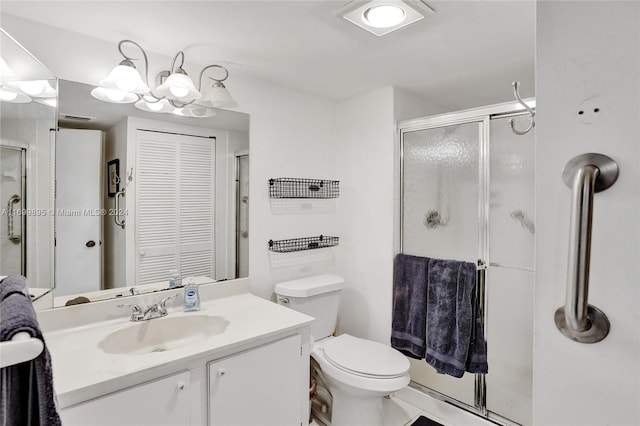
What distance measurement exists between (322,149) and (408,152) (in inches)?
25.9

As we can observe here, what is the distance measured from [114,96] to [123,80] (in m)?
0.16

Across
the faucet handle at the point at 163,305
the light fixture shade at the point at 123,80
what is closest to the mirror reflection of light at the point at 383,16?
the light fixture shade at the point at 123,80

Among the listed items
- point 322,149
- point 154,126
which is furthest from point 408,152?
point 154,126

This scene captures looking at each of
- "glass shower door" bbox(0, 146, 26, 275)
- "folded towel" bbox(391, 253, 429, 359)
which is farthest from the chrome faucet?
"folded towel" bbox(391, 253, 429, 359)

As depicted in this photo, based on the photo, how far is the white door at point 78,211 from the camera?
5.03ft

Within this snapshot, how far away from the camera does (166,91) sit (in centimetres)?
170

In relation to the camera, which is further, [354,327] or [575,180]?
[354,327]

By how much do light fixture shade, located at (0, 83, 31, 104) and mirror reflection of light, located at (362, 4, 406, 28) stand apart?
4.43 ft

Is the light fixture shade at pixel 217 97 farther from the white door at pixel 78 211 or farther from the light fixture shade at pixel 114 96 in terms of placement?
the white door at pixel 78 211

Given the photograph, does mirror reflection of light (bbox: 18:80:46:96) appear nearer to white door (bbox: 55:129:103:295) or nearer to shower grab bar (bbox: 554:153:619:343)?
white door (bbox: 55:129:103:295)

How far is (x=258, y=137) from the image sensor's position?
2184 mm

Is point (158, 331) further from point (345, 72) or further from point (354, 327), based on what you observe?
point (345, 72)

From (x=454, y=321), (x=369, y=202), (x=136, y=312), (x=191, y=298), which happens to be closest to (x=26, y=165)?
(x=136, y=312)

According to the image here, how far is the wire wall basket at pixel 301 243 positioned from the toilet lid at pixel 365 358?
0.66 meters
